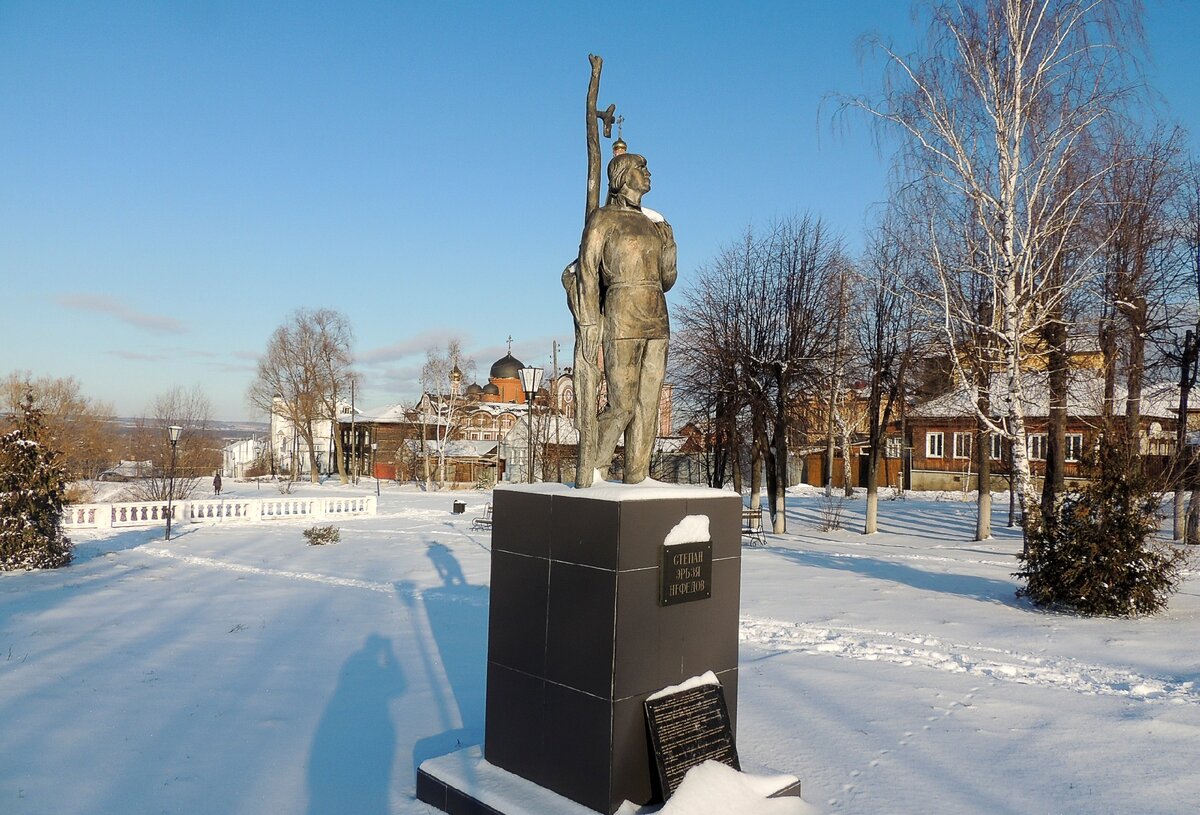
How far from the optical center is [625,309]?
205 inches

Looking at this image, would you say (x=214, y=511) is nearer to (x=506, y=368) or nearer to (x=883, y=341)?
(x=883, y=341)

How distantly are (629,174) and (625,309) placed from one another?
0.94 metres

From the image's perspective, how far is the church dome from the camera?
73.4 m

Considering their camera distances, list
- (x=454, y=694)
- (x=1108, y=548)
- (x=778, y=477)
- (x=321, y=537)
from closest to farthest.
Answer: (x=454, y=694), (x=1108, y=548), (x=321, y=537), (x=778, y=477)

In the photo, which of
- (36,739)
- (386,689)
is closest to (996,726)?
(386,689)

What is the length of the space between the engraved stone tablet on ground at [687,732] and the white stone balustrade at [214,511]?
65.0 ft

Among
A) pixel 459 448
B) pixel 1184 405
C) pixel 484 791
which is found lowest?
pixel 484 791

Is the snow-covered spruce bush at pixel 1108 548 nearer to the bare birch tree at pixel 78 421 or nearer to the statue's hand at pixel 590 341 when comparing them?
the statue's hand at pixel 590 341

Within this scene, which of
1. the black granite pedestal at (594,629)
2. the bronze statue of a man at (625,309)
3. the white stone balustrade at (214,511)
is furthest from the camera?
the white stone balustrade at (214,511)

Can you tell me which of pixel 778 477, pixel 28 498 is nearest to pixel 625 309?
pixel 28 498

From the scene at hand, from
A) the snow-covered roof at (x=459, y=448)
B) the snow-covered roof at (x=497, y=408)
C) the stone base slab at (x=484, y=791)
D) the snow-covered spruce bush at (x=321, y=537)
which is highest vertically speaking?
the snow-covered roof at (x=497, y=408)

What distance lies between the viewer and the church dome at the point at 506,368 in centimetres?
7338

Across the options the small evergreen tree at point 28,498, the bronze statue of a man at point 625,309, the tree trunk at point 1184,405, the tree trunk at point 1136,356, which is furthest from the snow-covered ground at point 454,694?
the tree trunk at point 1136,356

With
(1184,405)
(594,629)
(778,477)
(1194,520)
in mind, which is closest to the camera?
(594,629)
